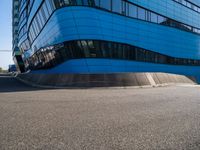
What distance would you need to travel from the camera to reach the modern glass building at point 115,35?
97.5 ft

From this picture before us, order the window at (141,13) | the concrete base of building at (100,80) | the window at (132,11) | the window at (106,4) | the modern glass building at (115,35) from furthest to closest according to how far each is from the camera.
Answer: the window at (141,13)
the window at (132,11)
the window at (106,4)
the modern glass building at (115,35)
the concrete base of building at (100,80)

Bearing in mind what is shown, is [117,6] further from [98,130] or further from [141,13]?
[98,130]

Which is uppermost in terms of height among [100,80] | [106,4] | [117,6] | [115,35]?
[117,6]

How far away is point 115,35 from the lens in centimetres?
3266

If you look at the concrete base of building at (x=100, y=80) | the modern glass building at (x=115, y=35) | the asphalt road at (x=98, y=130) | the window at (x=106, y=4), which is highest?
the window at (x=106, y=4)

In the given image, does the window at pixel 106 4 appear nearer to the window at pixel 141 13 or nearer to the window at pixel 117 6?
the window at pixel 117 6

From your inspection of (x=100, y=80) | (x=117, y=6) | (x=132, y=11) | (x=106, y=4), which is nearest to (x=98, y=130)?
(x=100, y=80)

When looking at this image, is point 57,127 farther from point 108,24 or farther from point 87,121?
point 108,24

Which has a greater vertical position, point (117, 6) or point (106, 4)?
point (117, 6)

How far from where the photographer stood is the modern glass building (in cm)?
2970

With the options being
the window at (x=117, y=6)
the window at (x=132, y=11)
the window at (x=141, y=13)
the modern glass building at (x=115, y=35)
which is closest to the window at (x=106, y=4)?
the modern glass building at (x=115, y=35)

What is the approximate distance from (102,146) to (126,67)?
98.5ft

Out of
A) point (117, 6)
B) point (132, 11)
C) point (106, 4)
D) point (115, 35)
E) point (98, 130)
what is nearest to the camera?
point (98, 130)

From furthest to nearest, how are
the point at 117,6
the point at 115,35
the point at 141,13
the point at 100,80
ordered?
the point at 141,13, the point at 117,6, the point at 115,35, the point at 100,80
